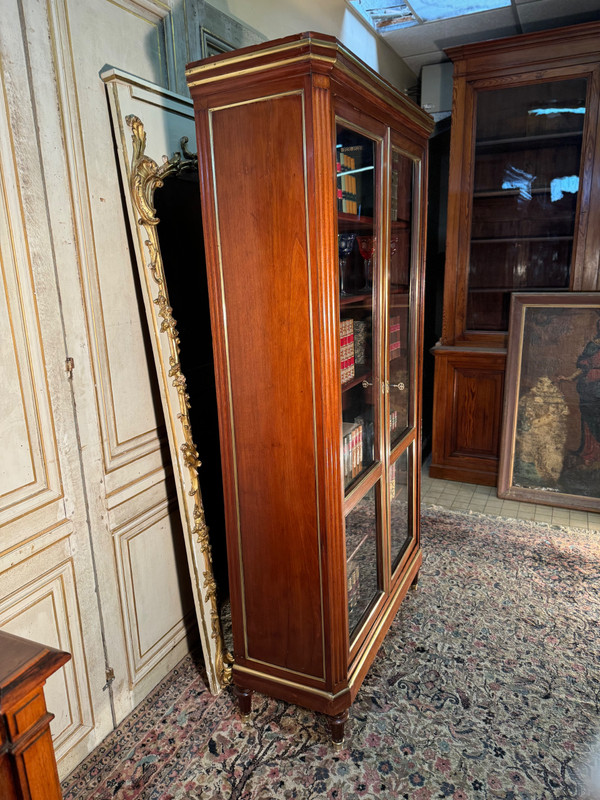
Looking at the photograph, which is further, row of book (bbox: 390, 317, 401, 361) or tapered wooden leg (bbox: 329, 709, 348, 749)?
row of book (bbox: 390, 317, 401, 361)

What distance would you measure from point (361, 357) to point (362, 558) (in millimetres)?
693

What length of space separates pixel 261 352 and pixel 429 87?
10.1 feet

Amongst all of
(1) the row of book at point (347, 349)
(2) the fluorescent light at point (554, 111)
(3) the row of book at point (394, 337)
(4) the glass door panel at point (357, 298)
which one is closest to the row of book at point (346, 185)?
(4) the glass door panel at point (357, 298)

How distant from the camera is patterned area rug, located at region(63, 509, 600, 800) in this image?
1.55 metres

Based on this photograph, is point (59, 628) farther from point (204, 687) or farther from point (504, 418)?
point (504, 418)

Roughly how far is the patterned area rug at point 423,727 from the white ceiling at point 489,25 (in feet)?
9.82

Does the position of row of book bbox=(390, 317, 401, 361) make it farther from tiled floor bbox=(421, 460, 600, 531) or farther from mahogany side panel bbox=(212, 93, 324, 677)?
tiled floor bbox=(421, 460, 600, 531)

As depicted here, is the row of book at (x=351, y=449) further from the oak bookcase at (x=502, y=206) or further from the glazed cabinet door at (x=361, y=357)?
the oak bookcase at (x=502, y=206)

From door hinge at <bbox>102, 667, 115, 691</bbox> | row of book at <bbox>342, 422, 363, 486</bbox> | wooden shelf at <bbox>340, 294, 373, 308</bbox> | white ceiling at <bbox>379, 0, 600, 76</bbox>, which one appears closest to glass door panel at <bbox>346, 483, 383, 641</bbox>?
row of book at <bbox>342, 422, 363, 486</bbox>

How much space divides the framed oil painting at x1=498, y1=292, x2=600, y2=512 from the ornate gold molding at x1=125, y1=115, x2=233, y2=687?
7.05 ft

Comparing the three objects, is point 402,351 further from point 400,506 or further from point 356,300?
point 400,506

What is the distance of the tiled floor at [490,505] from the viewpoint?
10.2 ft

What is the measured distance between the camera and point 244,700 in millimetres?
1792

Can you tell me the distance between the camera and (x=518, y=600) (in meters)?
2.39
